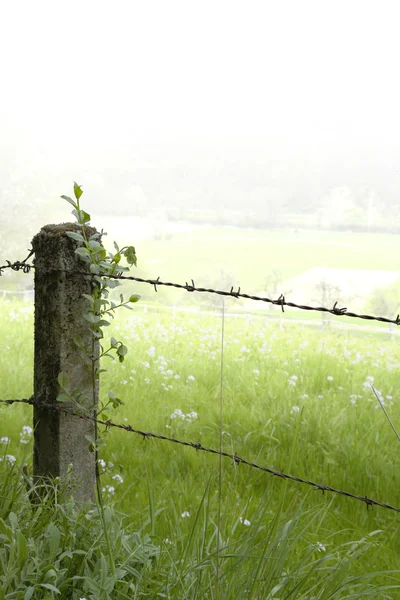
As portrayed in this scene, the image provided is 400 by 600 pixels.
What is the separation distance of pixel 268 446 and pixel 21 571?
107 inches

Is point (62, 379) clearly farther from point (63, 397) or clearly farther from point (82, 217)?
point (82, 217)

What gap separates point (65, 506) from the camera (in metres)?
2.54

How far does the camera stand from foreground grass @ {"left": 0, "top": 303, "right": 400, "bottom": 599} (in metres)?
2.17

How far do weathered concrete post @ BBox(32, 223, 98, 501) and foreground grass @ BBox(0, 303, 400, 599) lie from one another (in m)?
0.20

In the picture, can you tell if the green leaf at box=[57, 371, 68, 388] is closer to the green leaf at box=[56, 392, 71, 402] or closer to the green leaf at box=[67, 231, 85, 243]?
the green leaf at box=[56, 392, 71, 402]

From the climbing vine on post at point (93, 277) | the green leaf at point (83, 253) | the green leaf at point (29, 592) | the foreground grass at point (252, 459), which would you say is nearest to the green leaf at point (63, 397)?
the climbing vine on post at point (93, 277)

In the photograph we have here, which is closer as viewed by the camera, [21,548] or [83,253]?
[21,548]

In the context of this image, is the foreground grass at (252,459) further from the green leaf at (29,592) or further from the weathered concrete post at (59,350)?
the green leaf at (29,592)

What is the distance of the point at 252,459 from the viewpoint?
4.36 metres

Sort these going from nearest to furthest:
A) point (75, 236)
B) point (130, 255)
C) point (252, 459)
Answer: point (75, 236) → point (130, 255) → point (252, 459)

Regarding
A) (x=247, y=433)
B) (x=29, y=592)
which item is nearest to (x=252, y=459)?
(x=247, y=433)

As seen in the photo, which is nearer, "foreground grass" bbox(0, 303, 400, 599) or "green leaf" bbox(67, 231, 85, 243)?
"foreground grass" bbox(0, 303, 400, 599)

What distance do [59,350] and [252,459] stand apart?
2.10 meters

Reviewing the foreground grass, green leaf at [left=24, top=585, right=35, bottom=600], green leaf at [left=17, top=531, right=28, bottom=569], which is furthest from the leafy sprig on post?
green leaf at [left=24, top=585, right=35, bottom=600]
